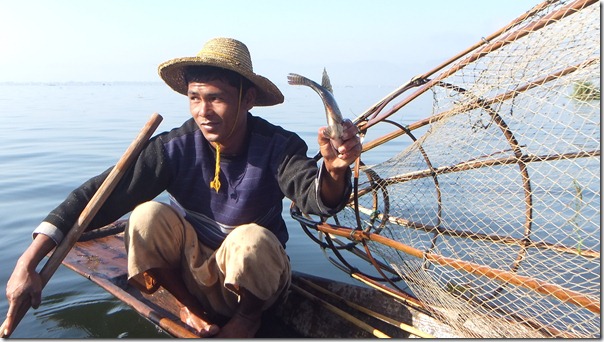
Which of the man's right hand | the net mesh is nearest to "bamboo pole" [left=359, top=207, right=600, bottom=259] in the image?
the net mesh

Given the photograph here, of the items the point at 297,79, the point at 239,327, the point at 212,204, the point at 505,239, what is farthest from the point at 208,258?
the point at 505,239

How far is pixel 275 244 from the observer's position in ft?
8.25

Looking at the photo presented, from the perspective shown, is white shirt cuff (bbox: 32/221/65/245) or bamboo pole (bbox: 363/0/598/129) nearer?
bamboo pole (bbox: 363/0/598/129)

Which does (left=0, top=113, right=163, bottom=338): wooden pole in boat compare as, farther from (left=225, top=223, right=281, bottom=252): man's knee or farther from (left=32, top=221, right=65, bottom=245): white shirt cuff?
(left=225, top=223, right=281, bottom=252): man's knee

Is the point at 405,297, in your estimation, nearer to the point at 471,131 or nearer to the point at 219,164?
the point at 471,131

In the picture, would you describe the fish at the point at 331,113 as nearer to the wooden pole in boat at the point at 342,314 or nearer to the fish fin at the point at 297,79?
the fish fin at the point at 297,79

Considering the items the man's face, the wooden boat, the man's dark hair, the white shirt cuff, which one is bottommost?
the wooden boat

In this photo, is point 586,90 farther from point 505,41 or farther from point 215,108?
point 215,108

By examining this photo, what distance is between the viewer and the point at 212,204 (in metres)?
2.83

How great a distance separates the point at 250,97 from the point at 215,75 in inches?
11.0

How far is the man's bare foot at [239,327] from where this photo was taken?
2.64 m

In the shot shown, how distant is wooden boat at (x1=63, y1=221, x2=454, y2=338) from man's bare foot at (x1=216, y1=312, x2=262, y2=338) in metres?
0.17

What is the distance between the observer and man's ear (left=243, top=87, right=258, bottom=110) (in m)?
2.80

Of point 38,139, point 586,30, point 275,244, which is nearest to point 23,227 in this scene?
point 275,244
